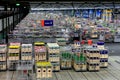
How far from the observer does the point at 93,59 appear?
58.1 feet

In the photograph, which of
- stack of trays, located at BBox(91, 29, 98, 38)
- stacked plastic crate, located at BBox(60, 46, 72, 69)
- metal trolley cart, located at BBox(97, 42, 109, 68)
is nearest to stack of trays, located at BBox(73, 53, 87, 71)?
stacked plastic crate, located at BBox(60, 46, 72, 69)

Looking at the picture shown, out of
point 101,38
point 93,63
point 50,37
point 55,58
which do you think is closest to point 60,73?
point 55,58

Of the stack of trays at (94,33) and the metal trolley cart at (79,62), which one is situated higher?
the stack of trays at (94,33)

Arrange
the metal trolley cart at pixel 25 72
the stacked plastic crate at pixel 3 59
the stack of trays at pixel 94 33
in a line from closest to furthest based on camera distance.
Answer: the metal trolley cart at pixel 25 72 → the stacked plastic crate at pixel 3 59 → the stack of trays at pixel 94 33

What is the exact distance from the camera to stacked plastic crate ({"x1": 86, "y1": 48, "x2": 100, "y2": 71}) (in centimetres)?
1770

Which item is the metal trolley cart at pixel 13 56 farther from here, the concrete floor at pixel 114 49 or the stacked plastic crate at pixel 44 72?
the concrete floor at pixel 114 49

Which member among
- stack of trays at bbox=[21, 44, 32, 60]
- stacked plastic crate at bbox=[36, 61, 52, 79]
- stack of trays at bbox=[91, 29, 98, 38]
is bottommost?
stacked plastic crate at bbox=[36, 61, 52, 79]

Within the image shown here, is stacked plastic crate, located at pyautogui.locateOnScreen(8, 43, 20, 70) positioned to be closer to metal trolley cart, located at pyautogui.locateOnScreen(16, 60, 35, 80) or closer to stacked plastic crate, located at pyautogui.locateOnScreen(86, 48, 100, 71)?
metal trolley cart, located at pyautogui.locateOnScreen(16, 60, 35, 80)

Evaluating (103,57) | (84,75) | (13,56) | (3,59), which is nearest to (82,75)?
(84,75)

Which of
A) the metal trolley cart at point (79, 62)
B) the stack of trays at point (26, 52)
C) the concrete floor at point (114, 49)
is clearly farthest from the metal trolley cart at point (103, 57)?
the concrete floor at point (114, 49)

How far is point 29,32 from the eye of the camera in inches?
1062

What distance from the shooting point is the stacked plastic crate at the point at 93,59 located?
697 inches

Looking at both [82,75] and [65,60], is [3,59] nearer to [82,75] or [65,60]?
[65,60]

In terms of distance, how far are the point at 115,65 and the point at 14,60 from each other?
6.52 meters
